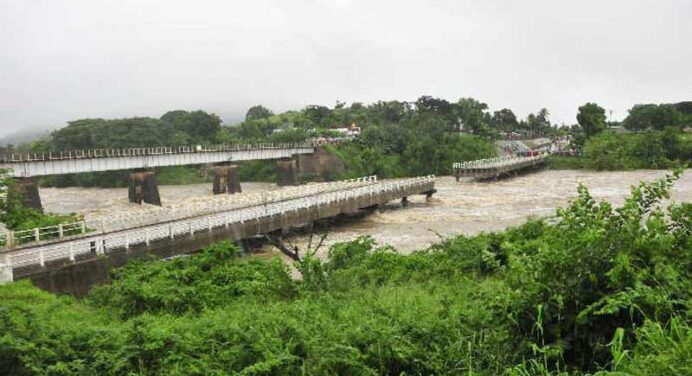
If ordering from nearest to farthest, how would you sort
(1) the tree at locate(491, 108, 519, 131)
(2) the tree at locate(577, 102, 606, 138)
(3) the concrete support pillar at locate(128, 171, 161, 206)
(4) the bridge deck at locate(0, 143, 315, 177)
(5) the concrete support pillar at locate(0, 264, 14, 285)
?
(5) the concrete support pillar at locate(0, 264, 14, 285)
(4) the bridge deck at locate(0, 143, 315, 177)
(3) the concrete support pillar at locate(128, 171, 161, 206)
(2) the tree at locate(577, 102, 606, 138)
(1) the tree at locate(491, 108, 519, 131)

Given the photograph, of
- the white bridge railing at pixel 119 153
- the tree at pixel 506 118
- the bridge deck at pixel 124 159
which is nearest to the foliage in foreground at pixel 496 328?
the bridge deck at pixel 124 159

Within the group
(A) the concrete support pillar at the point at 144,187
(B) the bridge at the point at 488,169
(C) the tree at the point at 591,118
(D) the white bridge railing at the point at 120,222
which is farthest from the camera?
(C) the tree at the point at 591,118

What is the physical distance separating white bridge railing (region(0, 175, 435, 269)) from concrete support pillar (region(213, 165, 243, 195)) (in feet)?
92.0

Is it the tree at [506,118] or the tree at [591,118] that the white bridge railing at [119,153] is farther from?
the tree at [506,118]

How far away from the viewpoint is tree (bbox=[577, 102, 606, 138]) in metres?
95.8

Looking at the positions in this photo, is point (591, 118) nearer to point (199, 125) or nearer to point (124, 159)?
point (199, 125)

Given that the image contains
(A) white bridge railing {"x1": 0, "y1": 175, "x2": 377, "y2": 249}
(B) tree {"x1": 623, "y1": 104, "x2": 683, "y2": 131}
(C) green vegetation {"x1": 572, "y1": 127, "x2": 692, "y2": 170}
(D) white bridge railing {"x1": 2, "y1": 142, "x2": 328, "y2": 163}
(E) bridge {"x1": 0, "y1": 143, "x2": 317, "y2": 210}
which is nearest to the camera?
(A) white bridge railing {"x1": 0, "y1": 175, "x2": 377, "y2": 249}

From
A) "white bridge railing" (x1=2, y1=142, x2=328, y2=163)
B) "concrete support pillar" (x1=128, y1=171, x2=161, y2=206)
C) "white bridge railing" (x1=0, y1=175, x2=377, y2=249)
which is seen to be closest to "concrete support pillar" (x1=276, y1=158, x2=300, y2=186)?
"white bridge railing" (x1=2, y1=142, x2=328, y2=163)

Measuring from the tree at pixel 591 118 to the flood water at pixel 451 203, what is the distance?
62.6ft

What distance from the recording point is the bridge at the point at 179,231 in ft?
60.5

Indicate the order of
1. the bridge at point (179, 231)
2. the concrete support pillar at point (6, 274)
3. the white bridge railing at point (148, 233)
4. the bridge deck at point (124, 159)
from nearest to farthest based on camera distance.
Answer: the concrete support pillar at point (6, 274), the bridge at point (179, 231), the white bridge railing at point (148, 233), the bridge deck at point (124, 159)

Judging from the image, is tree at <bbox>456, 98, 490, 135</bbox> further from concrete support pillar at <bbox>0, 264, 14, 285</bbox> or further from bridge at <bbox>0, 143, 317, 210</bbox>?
concrete support pillar at <bbox>0, 264, 14, 285</bbox>

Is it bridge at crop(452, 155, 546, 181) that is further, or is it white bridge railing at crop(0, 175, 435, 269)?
bridge at crop(452, 155, 546, 181)

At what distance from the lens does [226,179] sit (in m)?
65.3
